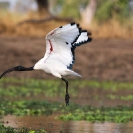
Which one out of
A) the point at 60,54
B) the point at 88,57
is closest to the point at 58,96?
the point at 60,54

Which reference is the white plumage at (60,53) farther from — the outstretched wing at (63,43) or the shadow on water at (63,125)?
the shadow on water at (63,125)

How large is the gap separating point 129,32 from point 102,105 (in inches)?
540

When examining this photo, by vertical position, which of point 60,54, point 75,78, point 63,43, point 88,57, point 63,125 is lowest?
point 63,125

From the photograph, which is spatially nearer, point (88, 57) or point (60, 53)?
point (60, 53)

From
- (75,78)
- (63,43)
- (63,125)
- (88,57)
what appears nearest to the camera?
(63,125)

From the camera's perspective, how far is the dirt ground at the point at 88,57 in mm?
25016

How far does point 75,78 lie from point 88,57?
254 centimetres

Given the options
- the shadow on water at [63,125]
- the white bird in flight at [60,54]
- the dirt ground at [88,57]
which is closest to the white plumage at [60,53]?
the white bird in flight at [60,54]

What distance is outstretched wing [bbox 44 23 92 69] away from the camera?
12766 mm

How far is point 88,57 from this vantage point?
87.1 ft

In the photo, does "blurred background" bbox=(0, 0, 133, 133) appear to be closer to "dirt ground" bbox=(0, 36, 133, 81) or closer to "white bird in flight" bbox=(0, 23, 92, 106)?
"dirt ground" bbox=(0, 36, 133, 81)

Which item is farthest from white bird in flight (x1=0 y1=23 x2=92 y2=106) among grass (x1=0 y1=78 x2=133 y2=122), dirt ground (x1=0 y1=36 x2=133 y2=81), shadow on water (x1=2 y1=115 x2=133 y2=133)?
dirt ground (x1=0 y1=36 x2=133 y2=81)

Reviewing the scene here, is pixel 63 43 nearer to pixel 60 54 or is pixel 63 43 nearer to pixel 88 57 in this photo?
pixel 60 54

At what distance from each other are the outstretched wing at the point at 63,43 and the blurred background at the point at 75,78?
1.22 meters
